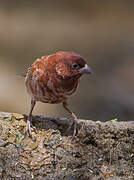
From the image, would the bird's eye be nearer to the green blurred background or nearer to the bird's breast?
the bird's breast

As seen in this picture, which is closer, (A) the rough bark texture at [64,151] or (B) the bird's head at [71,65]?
(A) the rough bark texture at [64,151]

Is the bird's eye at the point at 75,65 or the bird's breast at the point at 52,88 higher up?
the bird's eye at the point at 75,65

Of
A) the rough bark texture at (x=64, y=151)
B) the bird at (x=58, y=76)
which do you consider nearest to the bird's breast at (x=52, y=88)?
the bird at (x=58, y=76)

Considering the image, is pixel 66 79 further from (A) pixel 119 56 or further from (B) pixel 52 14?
(B) pixel 52 14

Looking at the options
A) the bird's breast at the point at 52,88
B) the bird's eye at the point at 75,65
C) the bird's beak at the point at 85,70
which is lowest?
the bird's breast at the point at 52,88

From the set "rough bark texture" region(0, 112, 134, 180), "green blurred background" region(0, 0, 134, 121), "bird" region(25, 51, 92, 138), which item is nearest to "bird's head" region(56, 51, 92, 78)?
"bird" region(25, 51, 92, 138)

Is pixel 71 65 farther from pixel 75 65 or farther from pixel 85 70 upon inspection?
pixel 85 70

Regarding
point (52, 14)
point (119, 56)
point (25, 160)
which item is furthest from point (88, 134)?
point (52, 14)

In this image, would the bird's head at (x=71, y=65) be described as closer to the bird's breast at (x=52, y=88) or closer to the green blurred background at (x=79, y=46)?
the bird's breast at (x=52, y=88)
